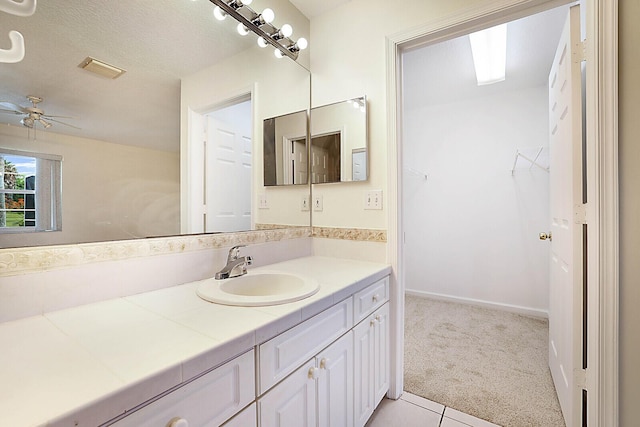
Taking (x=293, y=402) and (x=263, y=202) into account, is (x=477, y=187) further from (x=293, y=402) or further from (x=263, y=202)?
(x=293, y=402)

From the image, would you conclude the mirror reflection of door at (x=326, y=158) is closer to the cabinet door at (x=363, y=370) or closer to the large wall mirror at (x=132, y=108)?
the large wall mirror at (x=132, y=108)

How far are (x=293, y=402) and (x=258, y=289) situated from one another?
0.54 metres

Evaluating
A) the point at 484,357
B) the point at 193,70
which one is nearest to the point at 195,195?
the point at 193,70

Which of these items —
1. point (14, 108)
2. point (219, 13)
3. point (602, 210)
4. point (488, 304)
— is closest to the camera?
point (14, 108)

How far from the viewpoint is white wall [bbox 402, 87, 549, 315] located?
2816mm

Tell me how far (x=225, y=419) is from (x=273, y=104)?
157 centimetres

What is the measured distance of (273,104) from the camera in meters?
1.74

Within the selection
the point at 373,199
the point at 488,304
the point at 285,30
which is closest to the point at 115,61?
the point at 285,30

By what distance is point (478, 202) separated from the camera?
10.1 feet

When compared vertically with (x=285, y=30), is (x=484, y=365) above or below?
below

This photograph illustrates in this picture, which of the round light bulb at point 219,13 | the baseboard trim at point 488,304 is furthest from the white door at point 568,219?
the round light bulb at point 219,13

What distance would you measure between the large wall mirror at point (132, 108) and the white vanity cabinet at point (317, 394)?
757mm

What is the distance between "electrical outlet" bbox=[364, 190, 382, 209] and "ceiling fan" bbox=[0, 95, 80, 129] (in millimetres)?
1363

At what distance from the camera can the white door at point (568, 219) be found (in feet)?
4.00
